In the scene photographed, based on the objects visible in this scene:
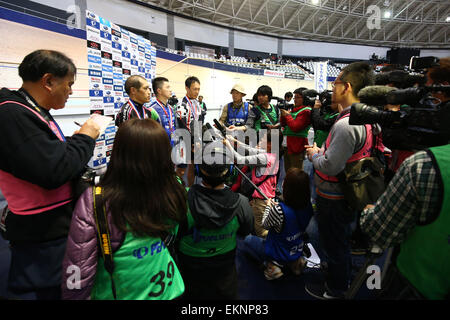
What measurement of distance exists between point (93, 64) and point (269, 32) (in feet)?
73.8

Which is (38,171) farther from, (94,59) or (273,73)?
(273,73)

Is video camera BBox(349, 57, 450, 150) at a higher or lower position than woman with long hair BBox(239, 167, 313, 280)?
higher

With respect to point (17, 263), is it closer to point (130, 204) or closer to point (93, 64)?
point (130, 204)

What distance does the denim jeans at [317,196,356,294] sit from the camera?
65.4 inches

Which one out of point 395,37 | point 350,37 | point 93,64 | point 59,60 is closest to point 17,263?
point 59,60

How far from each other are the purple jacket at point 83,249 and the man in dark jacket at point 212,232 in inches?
18.7

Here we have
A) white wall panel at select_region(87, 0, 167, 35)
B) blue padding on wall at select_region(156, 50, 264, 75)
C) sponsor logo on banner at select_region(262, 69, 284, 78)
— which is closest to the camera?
blue padding on wall at select_region(156, 50, 264, 75)

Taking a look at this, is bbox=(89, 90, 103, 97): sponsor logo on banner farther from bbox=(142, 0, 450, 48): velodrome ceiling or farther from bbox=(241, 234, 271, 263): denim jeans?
bbox=(142, 0, 450, 48): velodrome ceiling

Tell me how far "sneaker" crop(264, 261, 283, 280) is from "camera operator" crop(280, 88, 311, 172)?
2.07 m

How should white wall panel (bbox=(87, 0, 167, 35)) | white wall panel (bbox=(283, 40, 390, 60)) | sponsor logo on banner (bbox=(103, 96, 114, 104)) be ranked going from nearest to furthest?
1. sponsor logo on banner (bbox=(103, 96, 114, 104))
2. white wall panel (bbox=(87, 0, 167, 35))
3. white wall panel (bbox=(283, 40, 390, 60))

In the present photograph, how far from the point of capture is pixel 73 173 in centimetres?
107

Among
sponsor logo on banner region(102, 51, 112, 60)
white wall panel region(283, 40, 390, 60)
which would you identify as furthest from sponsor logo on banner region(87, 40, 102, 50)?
white wall panel region(283, 40, 390, 60)

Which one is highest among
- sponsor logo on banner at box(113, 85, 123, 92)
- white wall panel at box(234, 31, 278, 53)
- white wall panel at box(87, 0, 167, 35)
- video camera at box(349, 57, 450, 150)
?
white wall panel at box(234, 31, 278, 53)

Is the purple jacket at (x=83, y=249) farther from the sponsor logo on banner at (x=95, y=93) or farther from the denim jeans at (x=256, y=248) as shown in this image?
the sponsor logo on banner at (x=95, y=93)
